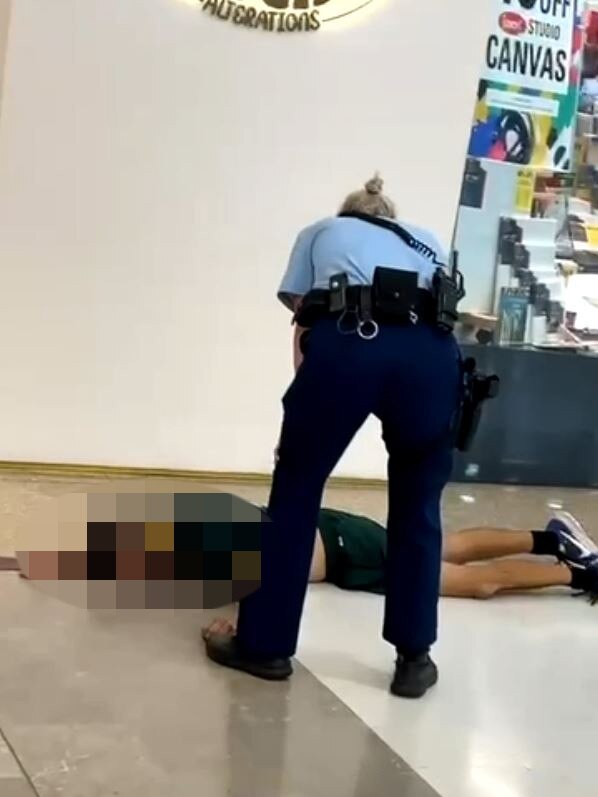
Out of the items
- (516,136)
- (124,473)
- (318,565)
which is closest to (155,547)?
(318,565)

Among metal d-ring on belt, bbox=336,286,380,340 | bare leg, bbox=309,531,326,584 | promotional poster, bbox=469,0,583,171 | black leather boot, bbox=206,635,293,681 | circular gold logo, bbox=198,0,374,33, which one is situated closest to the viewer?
metal d-ring on belt, bbox=336,286,380,340

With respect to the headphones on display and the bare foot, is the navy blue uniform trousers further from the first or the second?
the headphones on display

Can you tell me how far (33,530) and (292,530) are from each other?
2.52 feet

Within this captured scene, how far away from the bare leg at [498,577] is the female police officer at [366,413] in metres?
0.72

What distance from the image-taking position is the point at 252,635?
3049 mm

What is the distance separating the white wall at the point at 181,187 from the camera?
447cm

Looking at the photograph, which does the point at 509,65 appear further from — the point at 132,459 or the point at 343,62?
the point at 132,459

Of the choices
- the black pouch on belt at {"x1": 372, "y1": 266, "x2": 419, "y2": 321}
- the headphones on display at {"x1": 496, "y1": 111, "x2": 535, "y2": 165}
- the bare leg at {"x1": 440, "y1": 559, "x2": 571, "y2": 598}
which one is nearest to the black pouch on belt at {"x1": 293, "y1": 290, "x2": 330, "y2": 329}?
the black pouch on belt at {"x1": 372, "y1": 266, "x2": 419, "y2": 321}

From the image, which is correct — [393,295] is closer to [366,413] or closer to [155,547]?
[366,413]

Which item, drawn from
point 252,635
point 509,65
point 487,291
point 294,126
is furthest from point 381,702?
point 509,65

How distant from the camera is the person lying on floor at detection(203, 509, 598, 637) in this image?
369 cm

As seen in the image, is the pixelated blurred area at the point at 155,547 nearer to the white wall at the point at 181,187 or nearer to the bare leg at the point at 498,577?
the bare leg at the point at 498,577

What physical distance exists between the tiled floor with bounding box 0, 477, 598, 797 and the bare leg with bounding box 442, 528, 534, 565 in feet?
0.67

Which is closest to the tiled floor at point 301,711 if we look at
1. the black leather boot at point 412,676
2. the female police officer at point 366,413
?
the black leather boot at point 412,676
